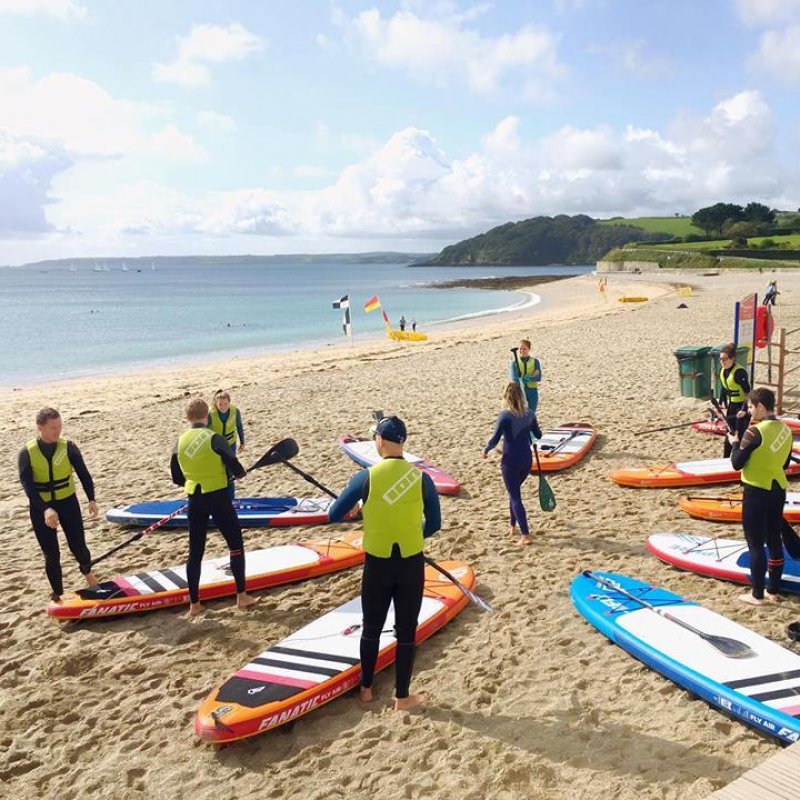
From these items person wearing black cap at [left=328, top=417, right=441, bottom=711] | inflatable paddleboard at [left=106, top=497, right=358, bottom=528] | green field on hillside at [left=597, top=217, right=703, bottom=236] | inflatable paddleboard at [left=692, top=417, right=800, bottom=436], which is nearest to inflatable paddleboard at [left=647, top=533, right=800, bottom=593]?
person wearing black cap at [left=328, top=417, right=441, bottom=711]

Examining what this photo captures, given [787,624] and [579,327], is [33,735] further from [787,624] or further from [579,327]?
[579,327]

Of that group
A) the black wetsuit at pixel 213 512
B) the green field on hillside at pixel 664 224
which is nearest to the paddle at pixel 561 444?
the black wetsuit at pixel 213 512

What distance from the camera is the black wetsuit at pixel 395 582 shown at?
161 inches

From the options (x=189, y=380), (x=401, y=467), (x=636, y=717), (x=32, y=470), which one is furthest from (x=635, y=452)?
(x=189, y=380)

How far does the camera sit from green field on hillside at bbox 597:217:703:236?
154 meters

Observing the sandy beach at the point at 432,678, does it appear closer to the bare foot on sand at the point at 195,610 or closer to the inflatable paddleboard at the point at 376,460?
the bare foot on sand at the point at 195,610

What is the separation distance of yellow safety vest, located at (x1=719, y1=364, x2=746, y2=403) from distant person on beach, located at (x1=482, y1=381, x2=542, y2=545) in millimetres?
3236

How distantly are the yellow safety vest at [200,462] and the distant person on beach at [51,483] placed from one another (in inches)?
35.3

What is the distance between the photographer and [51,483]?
5.62 metres

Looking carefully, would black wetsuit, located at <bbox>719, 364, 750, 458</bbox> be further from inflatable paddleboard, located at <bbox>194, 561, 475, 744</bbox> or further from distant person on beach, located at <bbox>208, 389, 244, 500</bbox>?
distant person on beach, located at <bbox>208, 389, 244, 500</bbox>

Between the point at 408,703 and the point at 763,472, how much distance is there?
10.6ft

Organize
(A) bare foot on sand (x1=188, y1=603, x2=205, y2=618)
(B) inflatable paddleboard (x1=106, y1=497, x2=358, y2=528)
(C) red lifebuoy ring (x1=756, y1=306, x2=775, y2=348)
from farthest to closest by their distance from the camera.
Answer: (C) red lifebuoy ring (x1=756, y1=306, x2=775, y2=348) < (B) inflatable paddleboard (x1=106, y1=497, x2=358, y2=528) < (A) bare foot on sand (x1=188, y1=603, x2=205, y2=618)

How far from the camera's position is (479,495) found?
8.55 m

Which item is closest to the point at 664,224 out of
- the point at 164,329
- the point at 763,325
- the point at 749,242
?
the point at 749,242
